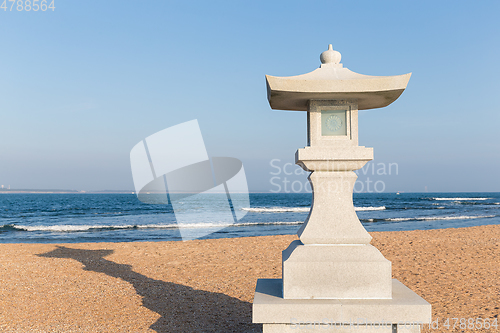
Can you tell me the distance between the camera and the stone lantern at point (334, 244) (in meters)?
3.12

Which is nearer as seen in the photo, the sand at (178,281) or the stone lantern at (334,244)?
the stone lantern at (334,244)

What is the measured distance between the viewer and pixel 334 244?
3.52 metres

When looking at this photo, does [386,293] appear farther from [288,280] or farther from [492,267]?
[492,267]

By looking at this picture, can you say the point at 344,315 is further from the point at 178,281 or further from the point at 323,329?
the point at 178,281

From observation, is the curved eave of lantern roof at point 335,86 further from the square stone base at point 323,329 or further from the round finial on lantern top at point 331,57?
the square stone base at point 323,329

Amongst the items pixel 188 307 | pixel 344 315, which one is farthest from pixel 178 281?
pixel 344 315

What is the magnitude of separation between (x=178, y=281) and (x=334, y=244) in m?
4.80

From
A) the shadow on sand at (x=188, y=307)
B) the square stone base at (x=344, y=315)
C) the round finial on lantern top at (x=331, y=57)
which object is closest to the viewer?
the square stone base at (x=344, y=315)

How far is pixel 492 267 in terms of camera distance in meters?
8.02

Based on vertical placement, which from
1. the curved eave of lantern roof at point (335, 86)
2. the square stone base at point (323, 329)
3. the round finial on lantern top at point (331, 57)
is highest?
the round finial on lantern top at point (331, 57)

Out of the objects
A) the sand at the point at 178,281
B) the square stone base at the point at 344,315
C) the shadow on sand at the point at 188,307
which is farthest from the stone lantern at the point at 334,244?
the sand at the point at 178,281

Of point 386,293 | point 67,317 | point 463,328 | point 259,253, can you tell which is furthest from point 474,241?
point 67,317

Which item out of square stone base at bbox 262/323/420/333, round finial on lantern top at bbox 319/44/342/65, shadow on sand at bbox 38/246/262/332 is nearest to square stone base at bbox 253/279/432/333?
square stone base at bbox 262/323/420/333

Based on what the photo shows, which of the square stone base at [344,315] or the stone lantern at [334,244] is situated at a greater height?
the stone lantern at [334,244]
